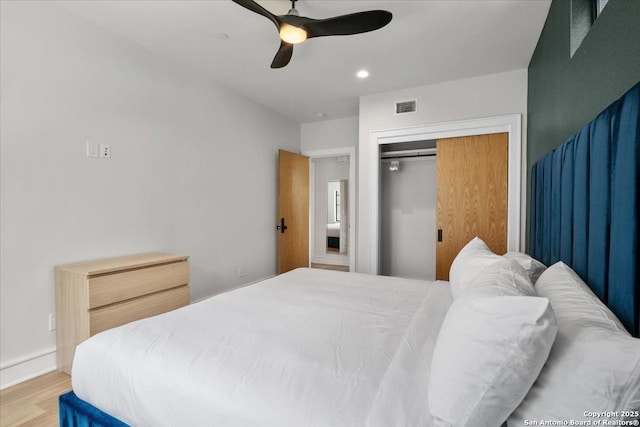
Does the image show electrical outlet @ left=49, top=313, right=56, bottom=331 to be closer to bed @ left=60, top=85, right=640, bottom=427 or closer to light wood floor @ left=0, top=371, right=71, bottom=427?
light wood floor @ left=0, top=371, right=71, bottom=427

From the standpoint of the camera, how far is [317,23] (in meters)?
1.91

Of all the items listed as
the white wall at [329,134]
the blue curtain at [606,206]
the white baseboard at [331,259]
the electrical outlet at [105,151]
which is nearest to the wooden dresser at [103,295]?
the electrical outlet at [105,151]

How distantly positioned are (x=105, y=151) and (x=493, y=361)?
9.98 feet

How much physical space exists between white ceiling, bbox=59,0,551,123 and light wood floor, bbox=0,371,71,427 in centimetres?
277

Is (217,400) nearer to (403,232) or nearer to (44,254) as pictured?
(44,254)

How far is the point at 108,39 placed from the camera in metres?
2.54

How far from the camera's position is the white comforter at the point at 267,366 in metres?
0.88

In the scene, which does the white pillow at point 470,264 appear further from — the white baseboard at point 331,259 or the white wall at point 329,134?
the white baseboard at point 331,259

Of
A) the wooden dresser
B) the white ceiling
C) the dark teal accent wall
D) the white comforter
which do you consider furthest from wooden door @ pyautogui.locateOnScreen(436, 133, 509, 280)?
the wooden dresser

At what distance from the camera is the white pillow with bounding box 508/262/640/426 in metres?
0.62

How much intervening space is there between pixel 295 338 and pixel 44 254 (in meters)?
2.12

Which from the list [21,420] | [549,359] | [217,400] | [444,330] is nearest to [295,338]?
[217,400]

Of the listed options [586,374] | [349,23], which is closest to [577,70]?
[349,23]

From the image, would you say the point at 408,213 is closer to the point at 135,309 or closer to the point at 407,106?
the point at 407,106
